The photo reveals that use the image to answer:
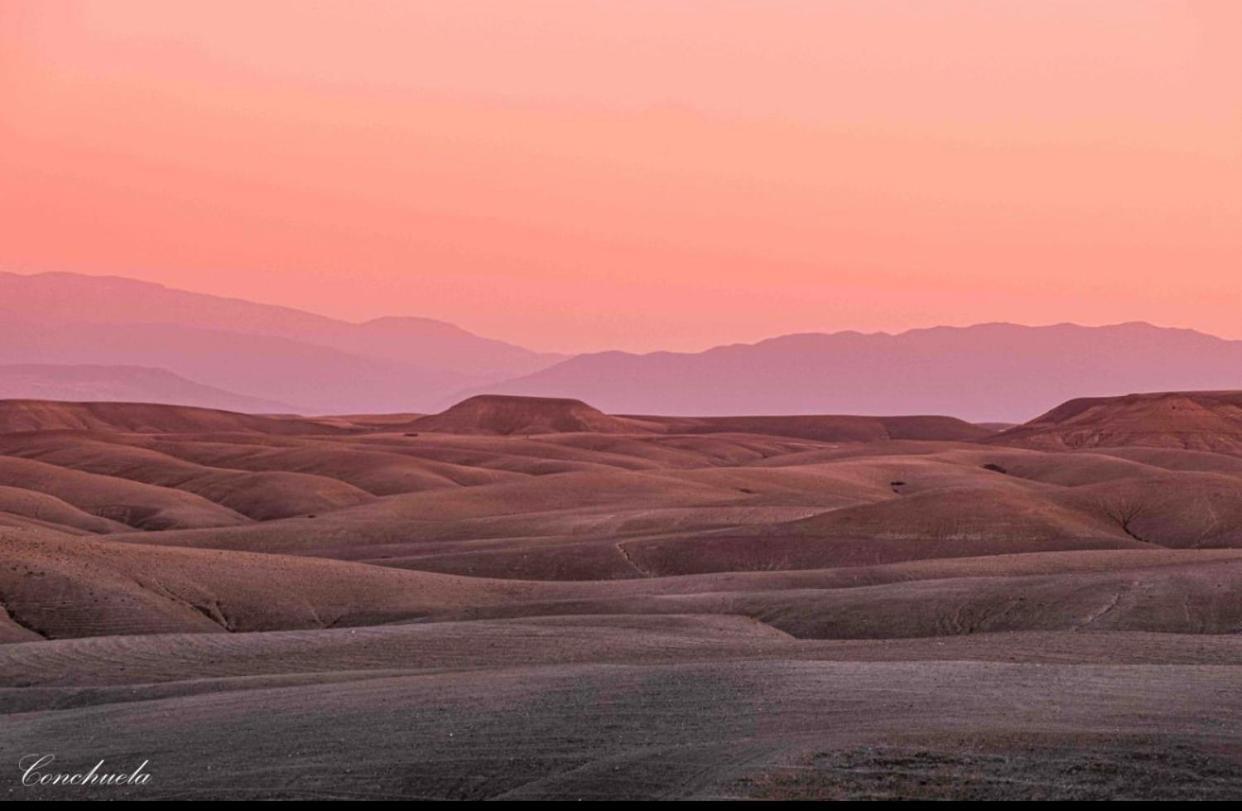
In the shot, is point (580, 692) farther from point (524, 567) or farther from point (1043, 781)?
point (524, 567)

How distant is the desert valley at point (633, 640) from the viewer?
22.2 metres

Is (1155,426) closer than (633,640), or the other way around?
(633,640)

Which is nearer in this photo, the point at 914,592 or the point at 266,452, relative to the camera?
the point at 914,592

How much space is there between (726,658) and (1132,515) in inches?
2157

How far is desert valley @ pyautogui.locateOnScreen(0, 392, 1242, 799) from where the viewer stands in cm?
2217

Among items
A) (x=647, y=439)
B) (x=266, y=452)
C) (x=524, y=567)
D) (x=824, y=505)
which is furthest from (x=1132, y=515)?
(x=647, y=439)

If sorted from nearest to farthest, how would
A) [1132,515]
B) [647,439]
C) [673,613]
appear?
1. [673,613]
2. [1132,515]
3. [647,439]

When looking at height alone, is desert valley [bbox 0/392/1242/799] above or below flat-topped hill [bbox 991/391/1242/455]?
below

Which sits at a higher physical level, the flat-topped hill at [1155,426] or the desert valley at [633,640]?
the flat-topped hill at [1155,426]

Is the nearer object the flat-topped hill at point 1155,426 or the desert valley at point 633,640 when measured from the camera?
the desert valley at point 633,640

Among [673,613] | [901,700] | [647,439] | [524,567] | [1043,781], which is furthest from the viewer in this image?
[647,439]

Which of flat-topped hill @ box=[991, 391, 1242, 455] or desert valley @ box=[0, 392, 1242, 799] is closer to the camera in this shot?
desert valley @ box=[0, 392, 1242, 799]

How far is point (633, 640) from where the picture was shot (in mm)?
40250

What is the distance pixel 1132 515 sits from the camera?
8412 cm
